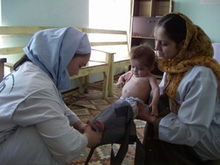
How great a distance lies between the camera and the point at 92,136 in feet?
3.87

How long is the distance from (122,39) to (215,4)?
187 centimetres

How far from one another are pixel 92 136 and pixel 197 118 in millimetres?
493

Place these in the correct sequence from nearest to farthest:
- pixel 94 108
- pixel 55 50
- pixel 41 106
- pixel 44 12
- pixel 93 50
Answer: pixel 41 106 < pixel 55 50 < pixel 94 108 < pixel 44 12 < pixel 93 50

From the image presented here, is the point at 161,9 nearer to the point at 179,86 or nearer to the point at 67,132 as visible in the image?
the point at 179,86

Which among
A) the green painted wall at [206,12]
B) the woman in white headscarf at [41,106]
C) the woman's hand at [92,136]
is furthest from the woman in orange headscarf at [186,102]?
the green painted wall at [206,12]

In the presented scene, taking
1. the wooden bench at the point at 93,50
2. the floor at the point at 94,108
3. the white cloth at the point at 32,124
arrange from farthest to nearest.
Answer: the wooden bench at the point at 93,50, the floor at the point at 94,108, the white cloth at the point at 32,124

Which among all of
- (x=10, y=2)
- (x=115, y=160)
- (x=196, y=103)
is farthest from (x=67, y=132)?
(x=10, y=2)

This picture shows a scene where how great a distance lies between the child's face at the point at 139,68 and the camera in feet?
5.31

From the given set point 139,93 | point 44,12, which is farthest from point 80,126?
point 44,12

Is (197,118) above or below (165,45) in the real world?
below

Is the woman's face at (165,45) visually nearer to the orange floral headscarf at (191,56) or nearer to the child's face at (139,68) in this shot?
the orange floral headscarf at (191,56)

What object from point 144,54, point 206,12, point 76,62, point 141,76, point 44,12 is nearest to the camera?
point 76,62

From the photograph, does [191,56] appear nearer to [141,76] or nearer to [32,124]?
[141,76]

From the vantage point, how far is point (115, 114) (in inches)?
48.8
